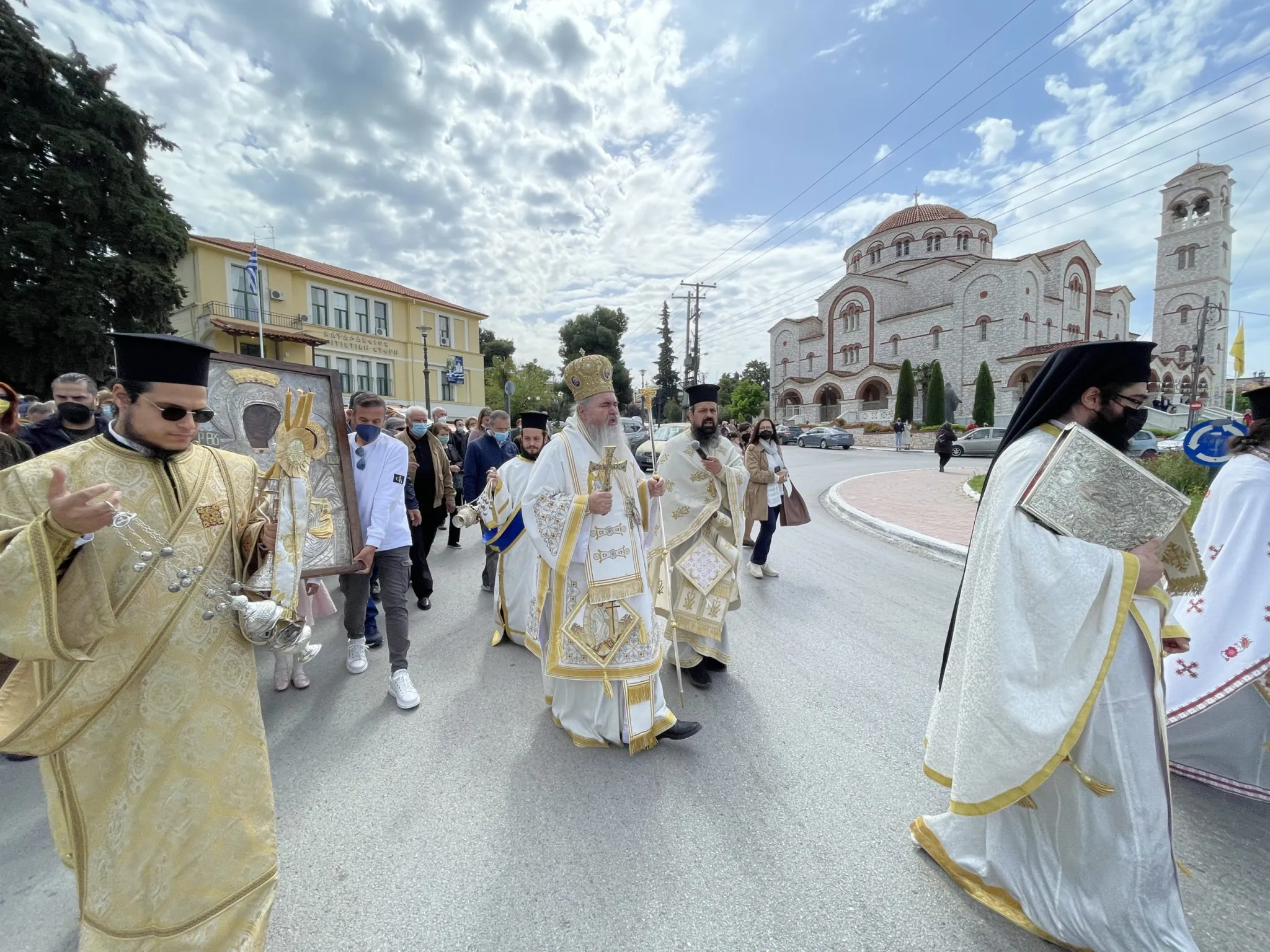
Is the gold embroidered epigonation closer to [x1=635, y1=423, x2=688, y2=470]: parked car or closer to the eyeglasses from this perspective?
the eyeglasses

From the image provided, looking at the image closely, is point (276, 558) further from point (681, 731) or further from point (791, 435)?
point (791, 435)

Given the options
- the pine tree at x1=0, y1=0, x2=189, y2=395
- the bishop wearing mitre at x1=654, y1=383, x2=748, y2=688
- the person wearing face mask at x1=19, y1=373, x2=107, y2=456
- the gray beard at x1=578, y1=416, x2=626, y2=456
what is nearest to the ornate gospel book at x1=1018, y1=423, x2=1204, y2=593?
the gray beard at x1=578, y1=416, x2=626, y2=456

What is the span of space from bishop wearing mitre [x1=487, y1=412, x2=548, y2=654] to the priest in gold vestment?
268 centimetres

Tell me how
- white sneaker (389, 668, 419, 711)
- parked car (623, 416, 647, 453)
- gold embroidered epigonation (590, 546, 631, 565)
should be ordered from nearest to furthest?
gold embroidered epigonation (590, 546, 631, 565) → white sneaker (389, 668, 419, 711) → parked car (623, 416, 647, 453)

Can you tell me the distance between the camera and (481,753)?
125 inches

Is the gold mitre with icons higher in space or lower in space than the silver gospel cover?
higher

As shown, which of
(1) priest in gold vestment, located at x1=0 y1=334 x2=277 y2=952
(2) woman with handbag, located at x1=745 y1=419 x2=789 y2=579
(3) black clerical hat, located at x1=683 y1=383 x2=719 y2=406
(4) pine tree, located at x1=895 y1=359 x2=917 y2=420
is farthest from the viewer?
(4) pine tree, located at x1=895 y1=359 x2=917 y2=420

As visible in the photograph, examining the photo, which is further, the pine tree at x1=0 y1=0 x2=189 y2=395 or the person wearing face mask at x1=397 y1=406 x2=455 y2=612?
the pine tree at x1=0 y1=0 x2=189 y2=395

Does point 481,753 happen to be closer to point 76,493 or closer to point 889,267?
point 76,493

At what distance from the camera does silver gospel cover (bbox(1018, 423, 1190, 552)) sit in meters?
1.85

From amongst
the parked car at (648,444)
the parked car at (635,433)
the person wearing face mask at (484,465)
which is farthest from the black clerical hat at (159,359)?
the parked car at (635,433)

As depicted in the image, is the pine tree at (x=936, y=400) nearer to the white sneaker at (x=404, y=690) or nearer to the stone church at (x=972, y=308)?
the stone church at (x=972, y=308)

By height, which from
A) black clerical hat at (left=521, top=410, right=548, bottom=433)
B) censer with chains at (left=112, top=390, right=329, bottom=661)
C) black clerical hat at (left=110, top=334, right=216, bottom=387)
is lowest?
censer with chains at (left=112, top=390, right=329, bottom=661)

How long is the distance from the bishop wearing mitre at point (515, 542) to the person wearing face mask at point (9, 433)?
121 inches
